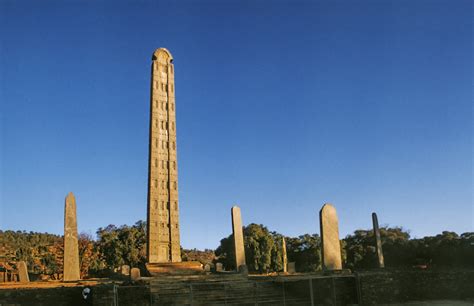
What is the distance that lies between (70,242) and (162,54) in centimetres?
1166

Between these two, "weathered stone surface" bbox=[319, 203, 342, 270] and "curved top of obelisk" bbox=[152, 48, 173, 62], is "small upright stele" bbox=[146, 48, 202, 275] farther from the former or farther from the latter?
"weathered stone surface" bbox=[319, 203, 342, 270]

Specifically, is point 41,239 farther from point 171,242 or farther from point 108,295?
point 108,295

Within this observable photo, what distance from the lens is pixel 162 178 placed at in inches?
894

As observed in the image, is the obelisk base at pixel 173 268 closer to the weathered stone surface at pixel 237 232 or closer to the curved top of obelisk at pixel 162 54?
the weathered stone surface at pixel 237 232

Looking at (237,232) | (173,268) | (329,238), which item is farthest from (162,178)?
(329,238)

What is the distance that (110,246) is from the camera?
3897 cm

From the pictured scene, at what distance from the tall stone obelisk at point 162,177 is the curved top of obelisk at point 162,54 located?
24 centimetres

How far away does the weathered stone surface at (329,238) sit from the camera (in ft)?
55.1

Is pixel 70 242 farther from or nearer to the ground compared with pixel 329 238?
farther from the ground

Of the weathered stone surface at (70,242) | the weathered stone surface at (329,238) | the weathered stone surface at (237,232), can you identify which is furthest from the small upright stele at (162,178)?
the weathered stone surface at (329,238)

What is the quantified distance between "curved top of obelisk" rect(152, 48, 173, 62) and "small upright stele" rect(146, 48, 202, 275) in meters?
0.24

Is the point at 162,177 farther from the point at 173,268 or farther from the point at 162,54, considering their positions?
the point at 162,54

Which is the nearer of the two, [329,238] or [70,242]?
[329,238]

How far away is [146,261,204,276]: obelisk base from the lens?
18891mm
